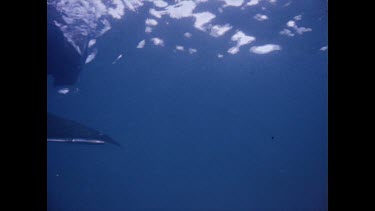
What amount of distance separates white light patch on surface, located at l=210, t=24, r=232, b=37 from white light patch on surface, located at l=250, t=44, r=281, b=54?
375 cm

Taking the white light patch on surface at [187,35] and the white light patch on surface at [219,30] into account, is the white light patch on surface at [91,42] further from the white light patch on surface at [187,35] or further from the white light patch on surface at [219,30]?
the white light patch on surface at [219,30]

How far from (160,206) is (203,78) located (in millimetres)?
81543

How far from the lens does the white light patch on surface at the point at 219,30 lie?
1948 centimetres

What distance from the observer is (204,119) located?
4431cm

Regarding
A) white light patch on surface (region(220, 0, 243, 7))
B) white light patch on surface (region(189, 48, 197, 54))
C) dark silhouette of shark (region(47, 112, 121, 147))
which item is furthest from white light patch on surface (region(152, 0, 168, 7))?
dark silhouette of shark (region(47, 112, 121, 147))

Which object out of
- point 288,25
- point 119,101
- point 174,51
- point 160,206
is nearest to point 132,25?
point 174,51

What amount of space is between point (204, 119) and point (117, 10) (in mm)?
29850

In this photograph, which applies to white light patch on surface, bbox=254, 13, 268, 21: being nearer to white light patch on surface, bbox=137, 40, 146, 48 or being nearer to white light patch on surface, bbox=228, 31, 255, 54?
white light patch on surface, bbox=228, 31, 255, 54

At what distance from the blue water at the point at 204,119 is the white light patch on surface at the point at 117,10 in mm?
950

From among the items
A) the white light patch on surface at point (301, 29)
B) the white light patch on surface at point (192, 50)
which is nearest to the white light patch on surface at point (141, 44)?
the white light patch on surface at point (192, 50)
